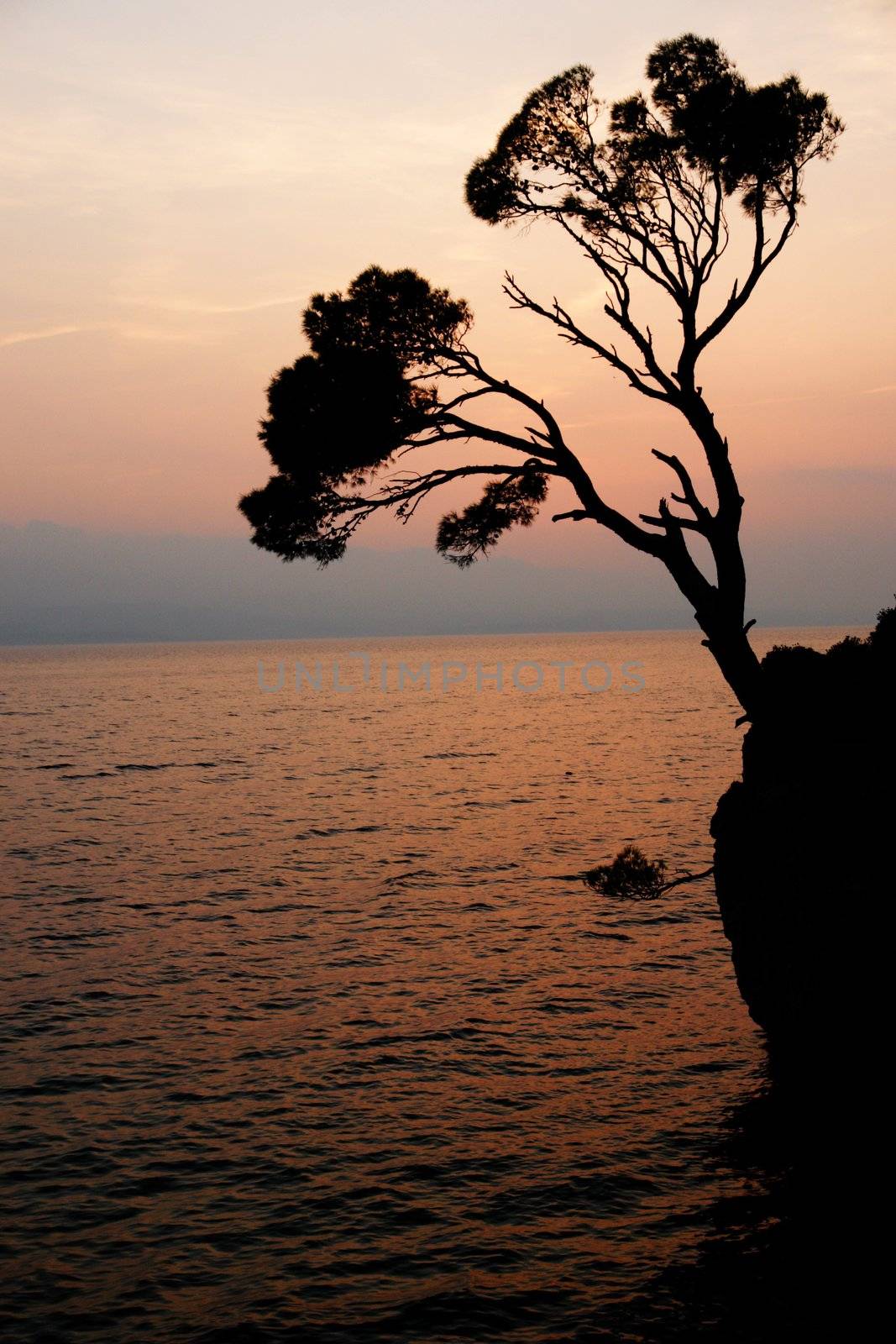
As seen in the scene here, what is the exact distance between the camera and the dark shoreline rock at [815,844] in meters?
14.0

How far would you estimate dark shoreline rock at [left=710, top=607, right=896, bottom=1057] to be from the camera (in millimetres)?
14039

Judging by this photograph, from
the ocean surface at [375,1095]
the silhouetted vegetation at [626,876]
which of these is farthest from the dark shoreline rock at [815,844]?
the silhouetted vegetation at [626,876]

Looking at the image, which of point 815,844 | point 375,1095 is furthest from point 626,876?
point 375,1095

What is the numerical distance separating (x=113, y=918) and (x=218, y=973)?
6432 mm

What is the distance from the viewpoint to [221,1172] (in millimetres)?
13867

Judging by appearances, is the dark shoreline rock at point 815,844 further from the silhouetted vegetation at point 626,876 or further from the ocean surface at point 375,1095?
the silhouetted vegetation at point 626,876

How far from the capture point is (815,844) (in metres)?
14.8

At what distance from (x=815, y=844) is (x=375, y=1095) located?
7.64 m

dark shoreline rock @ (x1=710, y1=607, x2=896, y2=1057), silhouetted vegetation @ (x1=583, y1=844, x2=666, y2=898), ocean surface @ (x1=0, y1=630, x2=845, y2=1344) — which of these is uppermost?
dark shoreline rock @ (x1=710, y1=607, x2=896, y2=1057)

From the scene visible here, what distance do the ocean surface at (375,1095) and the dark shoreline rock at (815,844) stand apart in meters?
1.98

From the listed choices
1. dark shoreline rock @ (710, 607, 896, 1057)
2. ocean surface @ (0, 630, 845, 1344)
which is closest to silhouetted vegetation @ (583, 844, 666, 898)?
ocean surface @ (0, 630, 845, 1344)

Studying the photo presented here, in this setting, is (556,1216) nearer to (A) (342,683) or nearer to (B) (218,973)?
(B) (218,973)

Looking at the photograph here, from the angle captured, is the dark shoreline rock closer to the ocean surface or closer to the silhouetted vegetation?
the ocean surface

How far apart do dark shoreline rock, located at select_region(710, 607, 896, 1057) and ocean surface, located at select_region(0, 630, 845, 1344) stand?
1981mm
